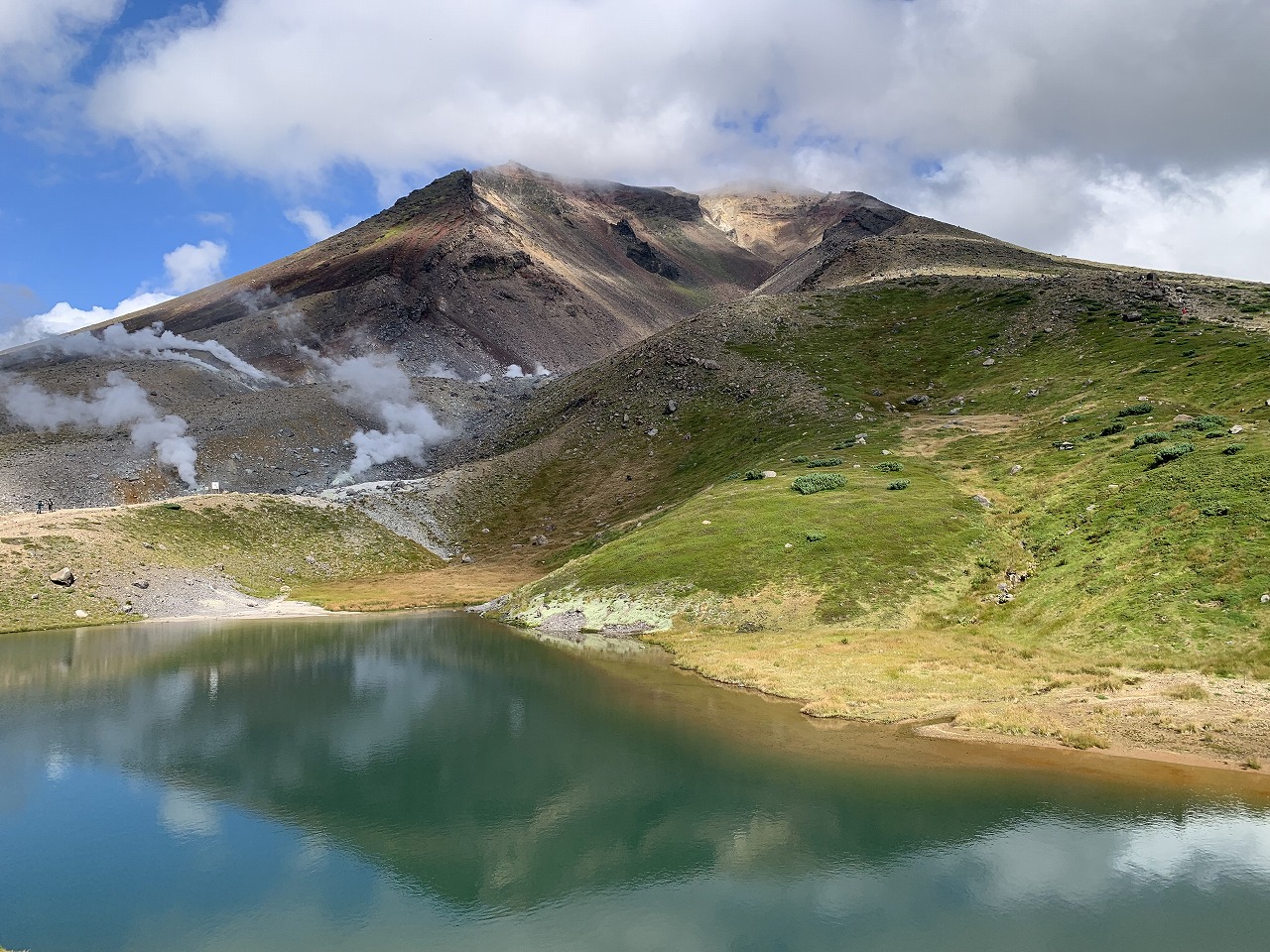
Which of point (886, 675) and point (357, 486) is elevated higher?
point (357, 486)

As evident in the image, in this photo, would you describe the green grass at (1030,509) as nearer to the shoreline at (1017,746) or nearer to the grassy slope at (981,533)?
the grassy slope at (981,533)

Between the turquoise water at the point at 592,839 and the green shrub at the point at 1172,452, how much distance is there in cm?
3357

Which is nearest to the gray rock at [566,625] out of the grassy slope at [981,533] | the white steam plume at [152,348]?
the grassy slope at [981,533]

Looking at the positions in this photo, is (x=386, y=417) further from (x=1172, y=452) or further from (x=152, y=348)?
(x=1172, y=452)

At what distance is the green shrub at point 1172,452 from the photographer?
49.2 meters

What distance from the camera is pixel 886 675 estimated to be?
37.2 m

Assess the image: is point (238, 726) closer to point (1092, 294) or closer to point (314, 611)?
point (314, 611)

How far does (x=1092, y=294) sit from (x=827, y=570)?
86.4 metres

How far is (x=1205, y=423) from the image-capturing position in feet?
182

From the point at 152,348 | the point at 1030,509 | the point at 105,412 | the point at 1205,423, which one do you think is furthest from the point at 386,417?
the point at 1205,423

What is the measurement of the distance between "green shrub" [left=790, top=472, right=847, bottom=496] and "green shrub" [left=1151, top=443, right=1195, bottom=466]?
2364 centimetres

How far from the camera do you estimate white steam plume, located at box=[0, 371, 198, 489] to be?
121875mm

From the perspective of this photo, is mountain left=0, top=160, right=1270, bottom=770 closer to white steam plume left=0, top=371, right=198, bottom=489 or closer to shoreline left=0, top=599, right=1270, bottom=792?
shoreline left=0, top=599, right=1270, bottom=792

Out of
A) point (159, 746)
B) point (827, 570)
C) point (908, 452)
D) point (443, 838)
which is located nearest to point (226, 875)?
point (443, 838)
